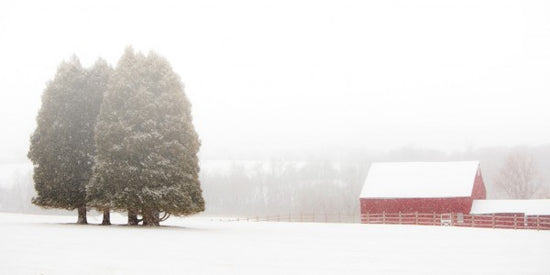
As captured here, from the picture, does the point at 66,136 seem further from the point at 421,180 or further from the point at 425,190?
the point at 421,180

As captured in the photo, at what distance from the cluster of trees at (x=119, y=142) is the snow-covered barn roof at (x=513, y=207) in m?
32.6

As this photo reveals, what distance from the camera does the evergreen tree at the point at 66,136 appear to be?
36.3m

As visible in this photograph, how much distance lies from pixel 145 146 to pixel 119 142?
1.48 metres

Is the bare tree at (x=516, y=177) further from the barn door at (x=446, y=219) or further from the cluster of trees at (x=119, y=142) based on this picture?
the cluster of trees at (x=119, y=142)

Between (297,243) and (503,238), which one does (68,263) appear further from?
(503,238)

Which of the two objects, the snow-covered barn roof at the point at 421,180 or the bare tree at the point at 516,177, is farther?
the bare tree at the point at 516,177

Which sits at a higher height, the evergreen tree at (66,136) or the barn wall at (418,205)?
the evergreen tree at (66,136)

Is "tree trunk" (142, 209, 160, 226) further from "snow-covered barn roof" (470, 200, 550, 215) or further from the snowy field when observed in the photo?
"snow-covered barn roof" (470, 200, 550, 215)

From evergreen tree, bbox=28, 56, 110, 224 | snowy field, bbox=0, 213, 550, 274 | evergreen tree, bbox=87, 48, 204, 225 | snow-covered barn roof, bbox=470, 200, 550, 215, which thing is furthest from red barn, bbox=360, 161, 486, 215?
evergreen tree, bbox=28, 56, 110, 224

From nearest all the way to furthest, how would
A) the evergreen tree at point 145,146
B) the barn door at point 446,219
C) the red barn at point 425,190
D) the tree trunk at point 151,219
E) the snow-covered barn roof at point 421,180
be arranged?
the evergreen tree at point 145,146 < the tree trunk at point 151,219 < the barn door at point 446,219 < the red barn at point 425,190 < the snow-covered barn roof at point 421,180

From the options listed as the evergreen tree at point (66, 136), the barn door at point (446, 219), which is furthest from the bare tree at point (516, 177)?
the evergreen tree at point (66, 136)

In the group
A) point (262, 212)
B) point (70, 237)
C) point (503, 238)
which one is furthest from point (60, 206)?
point (262, 212)

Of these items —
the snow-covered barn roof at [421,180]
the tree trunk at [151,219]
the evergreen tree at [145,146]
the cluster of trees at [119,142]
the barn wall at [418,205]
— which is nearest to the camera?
the evergreen tree at [145,146]

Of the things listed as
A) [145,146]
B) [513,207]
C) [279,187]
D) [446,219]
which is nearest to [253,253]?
[145,146]
